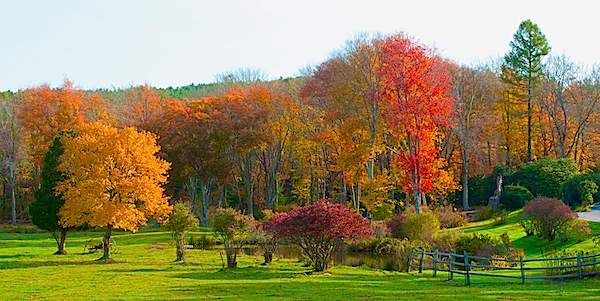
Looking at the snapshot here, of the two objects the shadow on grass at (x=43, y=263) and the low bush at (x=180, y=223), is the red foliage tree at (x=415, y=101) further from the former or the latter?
the shadow on grass at (x=43, y=263)

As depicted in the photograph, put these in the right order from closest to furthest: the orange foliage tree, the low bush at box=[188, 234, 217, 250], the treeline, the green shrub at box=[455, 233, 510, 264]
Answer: the green shrub at box=[455, 233, 510, 264], the low bush at box=[188, 234, 217, 250], the treeline, the orange foliage tree

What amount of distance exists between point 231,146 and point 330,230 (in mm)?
28428

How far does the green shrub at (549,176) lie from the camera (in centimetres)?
A: 3778

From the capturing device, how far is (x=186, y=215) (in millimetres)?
24906

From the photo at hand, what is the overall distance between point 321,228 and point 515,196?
21.9 m

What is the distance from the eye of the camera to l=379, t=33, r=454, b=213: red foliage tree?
109 feet

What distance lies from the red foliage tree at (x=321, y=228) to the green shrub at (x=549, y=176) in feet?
71.1

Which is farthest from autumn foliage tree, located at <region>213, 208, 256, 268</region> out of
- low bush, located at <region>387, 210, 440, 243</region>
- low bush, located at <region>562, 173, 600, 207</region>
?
low bush, located at <region>562, 173, 600, 207</region>

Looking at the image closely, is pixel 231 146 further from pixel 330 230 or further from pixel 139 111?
pixel 330 230

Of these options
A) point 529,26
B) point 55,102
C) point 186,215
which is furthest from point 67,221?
point 529,26

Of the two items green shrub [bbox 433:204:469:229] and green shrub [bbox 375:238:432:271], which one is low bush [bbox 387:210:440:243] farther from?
green shrub [bbox 433:204:469:229]

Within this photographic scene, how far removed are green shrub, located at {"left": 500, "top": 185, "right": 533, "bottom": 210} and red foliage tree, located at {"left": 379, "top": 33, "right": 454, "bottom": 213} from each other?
7.34 metres

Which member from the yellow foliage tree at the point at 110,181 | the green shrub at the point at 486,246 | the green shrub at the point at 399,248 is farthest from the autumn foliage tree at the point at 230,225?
the green shrub at the point at 486,246

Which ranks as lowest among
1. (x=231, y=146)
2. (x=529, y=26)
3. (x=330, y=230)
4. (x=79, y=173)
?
(x=330, y=230)
